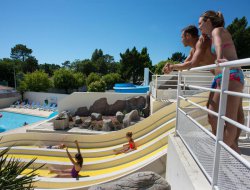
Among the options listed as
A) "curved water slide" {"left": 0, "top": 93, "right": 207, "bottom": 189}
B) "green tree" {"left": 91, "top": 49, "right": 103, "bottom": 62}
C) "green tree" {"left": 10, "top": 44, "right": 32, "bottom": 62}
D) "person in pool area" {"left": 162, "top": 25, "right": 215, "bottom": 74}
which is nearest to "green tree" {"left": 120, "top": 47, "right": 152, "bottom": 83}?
"green tree" {"left": 91, "top": 49, "right": 103, "bottom": 62}

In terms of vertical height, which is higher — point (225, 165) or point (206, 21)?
point (206, 21)

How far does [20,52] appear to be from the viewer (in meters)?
73.1

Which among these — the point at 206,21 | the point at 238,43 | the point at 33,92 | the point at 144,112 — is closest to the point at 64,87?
the point at 33,92

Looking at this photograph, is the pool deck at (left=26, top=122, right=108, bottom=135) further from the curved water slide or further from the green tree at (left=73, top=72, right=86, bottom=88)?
the green tree at (left=73, top=72, right=86, bottom=88)

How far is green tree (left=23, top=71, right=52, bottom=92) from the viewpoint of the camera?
1081 inches

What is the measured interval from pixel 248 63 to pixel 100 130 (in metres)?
10.1

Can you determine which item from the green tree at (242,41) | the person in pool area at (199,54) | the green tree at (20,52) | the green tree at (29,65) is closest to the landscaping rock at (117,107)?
the person in pool area at (199,54)

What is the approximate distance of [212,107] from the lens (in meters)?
2.06

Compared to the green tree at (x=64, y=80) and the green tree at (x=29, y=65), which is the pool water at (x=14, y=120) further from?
the green tree at (x=29, y=65)

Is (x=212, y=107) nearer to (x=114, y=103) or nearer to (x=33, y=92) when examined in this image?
(x=114, y=103)

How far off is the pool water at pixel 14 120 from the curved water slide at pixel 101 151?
28.3ft

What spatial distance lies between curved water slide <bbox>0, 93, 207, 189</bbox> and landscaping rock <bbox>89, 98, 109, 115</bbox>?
17.6 ft

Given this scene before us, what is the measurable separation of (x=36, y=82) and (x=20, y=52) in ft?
178

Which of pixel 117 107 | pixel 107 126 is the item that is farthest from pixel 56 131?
pixel 117 107
